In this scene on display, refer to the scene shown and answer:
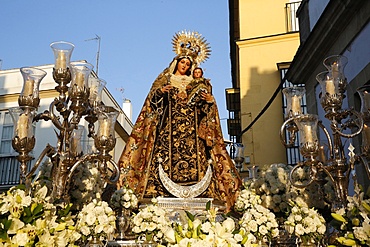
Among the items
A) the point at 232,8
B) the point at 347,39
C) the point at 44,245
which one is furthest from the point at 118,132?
the point at 44,245

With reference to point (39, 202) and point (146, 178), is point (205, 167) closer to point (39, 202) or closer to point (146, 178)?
point (146, 178)

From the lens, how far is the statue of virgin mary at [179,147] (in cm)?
529

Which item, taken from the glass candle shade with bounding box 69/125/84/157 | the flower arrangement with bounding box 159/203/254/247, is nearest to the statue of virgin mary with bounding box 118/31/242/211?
the glass candle shade with bounding box 69/125/84/157

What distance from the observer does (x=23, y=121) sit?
357 cm

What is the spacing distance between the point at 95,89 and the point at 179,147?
4.84ft

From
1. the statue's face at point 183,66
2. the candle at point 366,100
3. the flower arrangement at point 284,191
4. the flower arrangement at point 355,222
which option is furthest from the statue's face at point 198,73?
the flower arrangement at point 355,222

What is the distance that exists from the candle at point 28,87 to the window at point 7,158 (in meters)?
8.88

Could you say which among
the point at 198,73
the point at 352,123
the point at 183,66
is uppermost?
the point at 183,66

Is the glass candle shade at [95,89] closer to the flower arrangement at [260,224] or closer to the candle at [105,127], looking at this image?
the candle at [105,127]

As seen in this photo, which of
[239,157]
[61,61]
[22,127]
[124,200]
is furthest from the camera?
[239,157]

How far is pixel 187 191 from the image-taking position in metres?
5.09

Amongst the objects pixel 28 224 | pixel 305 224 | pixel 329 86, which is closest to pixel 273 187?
pixel 329 86

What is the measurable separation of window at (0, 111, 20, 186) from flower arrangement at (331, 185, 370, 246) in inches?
419

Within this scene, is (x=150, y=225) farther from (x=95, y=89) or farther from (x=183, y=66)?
(x=183, y=66)
